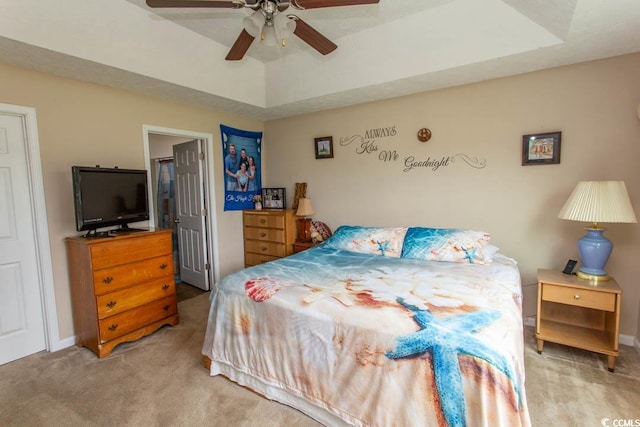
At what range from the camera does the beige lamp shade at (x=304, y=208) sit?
371cm

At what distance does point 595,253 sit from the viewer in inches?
88.5

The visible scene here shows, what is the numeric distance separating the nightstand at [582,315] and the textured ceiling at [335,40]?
169 centimetres

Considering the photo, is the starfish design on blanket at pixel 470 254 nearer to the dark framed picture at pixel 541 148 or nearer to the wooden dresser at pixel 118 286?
the dark framed picture at pixel 541 148

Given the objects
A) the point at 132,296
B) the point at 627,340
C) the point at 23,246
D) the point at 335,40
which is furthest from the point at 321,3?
the point at 627,340

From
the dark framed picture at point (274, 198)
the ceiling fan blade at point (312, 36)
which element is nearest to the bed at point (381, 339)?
the ceiling fan blade at point (312, 36)

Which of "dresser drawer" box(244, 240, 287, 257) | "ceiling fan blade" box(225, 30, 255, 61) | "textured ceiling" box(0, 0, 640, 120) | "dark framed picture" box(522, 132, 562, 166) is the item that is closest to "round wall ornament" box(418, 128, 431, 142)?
"textured ceiling" box(0, 0, 640, 120)

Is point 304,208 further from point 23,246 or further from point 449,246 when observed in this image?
point 23,246

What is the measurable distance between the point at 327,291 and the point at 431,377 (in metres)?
0.75

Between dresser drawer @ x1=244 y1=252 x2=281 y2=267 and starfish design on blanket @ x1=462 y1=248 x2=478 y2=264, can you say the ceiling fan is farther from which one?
dresser drawer @ x1=244 y1=252 x2=281 y2=267

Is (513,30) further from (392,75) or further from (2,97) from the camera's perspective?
(2,97)

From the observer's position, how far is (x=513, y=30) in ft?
7.38

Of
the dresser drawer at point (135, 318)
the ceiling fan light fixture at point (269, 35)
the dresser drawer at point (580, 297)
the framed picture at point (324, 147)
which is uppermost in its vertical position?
the ceiling fan light fixture at point (269, 35)

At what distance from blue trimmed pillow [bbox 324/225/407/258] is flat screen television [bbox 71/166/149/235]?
6.11ft

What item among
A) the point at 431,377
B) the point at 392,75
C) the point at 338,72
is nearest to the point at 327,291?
the point at 431,377
